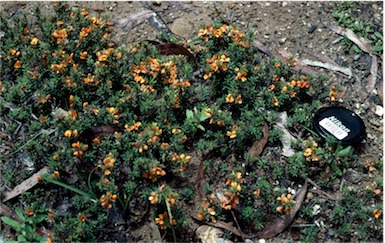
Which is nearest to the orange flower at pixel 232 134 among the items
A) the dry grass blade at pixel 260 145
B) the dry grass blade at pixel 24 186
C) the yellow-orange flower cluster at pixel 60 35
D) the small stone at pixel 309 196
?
the dry grass blade at pixel 260 145

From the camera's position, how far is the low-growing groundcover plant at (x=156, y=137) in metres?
4.20

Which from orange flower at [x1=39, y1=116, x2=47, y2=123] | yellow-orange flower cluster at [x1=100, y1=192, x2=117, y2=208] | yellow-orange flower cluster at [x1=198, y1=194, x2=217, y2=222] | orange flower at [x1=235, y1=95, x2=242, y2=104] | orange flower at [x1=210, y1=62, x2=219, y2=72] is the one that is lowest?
yellow-orange flower cluster at [x1=198, y1=194, x2=217, y2=222]

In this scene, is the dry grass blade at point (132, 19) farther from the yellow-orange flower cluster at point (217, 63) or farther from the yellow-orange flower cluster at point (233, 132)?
the yellow-orange flower cluster at point (233, 132)

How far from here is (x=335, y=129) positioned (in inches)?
180

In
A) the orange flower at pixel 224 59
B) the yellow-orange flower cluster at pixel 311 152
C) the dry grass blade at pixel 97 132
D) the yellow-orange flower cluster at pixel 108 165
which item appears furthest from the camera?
the orange flower at pixel 224 59

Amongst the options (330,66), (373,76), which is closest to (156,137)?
(330,66)

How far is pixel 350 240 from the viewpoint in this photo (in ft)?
13.8

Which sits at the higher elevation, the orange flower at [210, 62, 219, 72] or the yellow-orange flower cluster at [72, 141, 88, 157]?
the orange flower at [210, 62, 219, 72]

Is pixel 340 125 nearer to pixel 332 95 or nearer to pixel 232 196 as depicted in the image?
pixel 332 95

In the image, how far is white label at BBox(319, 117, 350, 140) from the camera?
4.55 metres

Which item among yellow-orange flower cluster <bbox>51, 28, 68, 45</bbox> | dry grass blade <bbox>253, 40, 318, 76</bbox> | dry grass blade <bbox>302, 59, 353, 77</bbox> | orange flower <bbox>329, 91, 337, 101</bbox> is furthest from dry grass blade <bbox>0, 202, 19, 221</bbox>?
dry grass blade <bbox>302, 59, 353, 77</bbox>

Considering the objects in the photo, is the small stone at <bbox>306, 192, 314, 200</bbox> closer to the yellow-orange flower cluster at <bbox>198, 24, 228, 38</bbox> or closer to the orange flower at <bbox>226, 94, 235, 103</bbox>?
the orange flower at <bbox>226, 94, 235, 103</bbox>

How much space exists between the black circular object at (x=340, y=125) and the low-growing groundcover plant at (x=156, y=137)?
0.07m

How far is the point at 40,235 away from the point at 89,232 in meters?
0.37
